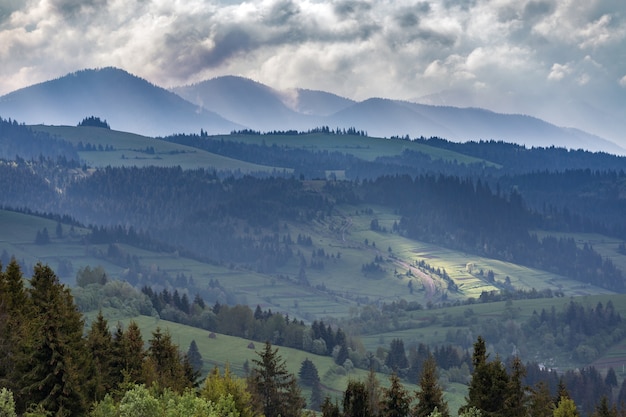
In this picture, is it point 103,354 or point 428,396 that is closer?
point 428,396

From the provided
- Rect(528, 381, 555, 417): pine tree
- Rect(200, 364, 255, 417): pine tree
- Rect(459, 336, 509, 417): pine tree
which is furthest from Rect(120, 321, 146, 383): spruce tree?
Rect(528, 381, 555, 417): pine tree

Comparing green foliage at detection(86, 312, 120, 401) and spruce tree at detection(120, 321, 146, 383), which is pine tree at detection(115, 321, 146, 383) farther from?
green foliage at detection(86, 312, 120, 401)

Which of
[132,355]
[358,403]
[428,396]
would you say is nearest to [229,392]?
[358,403]

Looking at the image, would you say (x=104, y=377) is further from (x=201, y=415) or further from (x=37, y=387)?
(x=201, y=415)

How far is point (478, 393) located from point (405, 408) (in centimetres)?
702

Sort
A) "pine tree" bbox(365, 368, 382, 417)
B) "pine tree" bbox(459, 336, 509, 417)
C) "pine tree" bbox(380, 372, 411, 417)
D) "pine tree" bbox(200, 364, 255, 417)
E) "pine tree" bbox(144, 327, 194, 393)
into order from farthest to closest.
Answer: "pine tree" bbox(144, 327, 194, 393), "pine tree" bbox(365, 368, 382, 417), "pine tree" bbox(380, 372, 411, 417), "pine tree" bbox(459, 336, 509, 417), "pine tree" bbox(200, 364, 255, 417)

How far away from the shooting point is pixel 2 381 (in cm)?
8112

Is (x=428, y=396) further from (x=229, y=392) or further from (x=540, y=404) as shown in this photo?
(x=540, y=404)

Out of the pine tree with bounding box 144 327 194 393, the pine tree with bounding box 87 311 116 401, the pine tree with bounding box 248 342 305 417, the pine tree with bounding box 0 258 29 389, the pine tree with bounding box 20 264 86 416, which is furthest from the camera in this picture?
the pine tree with bounding box 144 327 194 393

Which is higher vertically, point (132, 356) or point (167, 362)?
point (132, 356)

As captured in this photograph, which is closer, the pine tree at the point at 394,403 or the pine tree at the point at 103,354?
the pine tree at the point at 394,403

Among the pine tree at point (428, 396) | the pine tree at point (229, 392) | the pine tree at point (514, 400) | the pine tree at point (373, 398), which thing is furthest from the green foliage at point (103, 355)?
the pine tree at point (514, 400)

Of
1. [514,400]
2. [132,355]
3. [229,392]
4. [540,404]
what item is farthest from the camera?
[540,404]

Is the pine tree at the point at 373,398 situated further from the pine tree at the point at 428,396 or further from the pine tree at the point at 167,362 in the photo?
the pine tree at the point at 167,362
